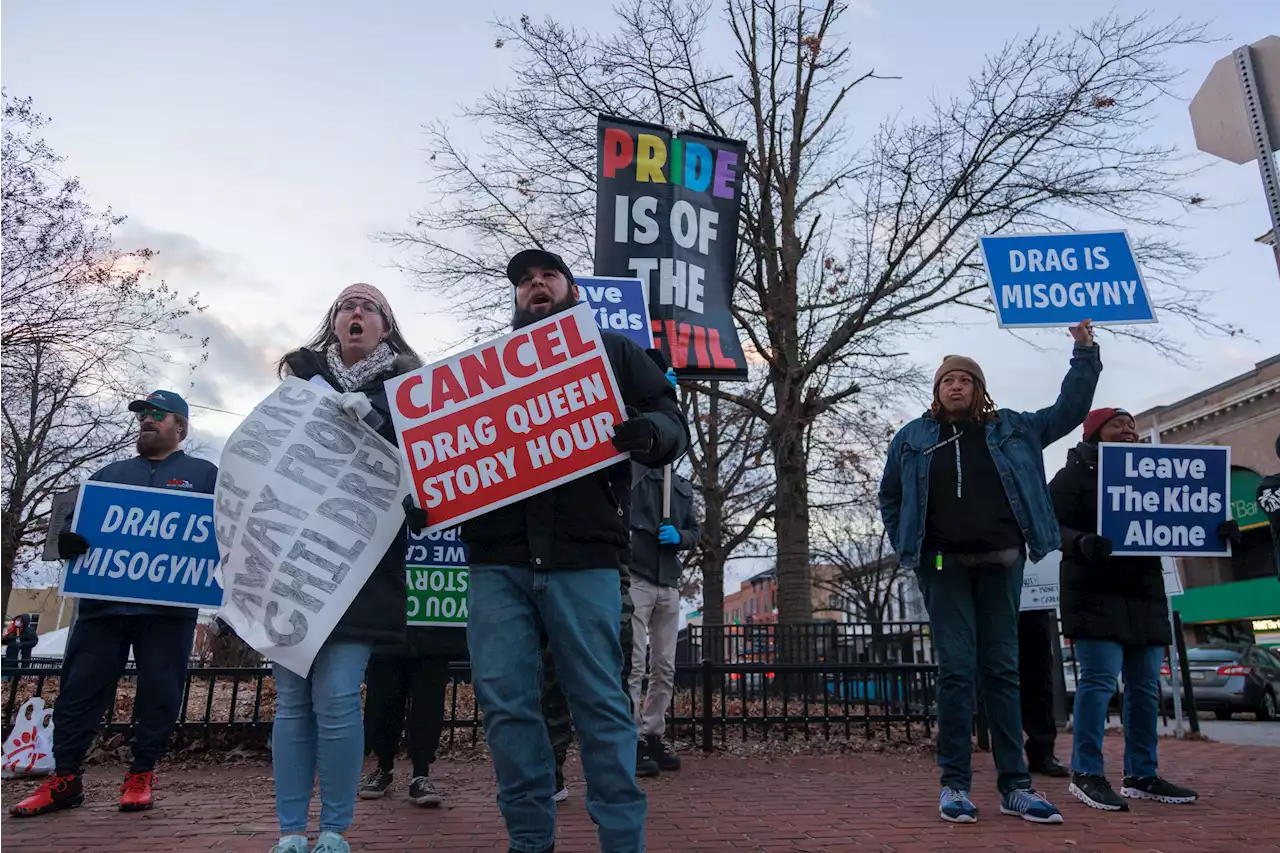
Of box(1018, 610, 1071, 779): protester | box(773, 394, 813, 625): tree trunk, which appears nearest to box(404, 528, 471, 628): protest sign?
box(1018, 610, 1071, 779): protester

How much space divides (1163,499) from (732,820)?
2.95 metres

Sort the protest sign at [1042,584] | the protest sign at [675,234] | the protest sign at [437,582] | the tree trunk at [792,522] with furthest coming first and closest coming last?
the tree trunk at [792,522]
the protest sign at [1042,584]
the protest sign at [675,234]
the protest sign at [437,582]

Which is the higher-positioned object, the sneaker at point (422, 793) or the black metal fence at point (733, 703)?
the black metal fence at point (733, 703)

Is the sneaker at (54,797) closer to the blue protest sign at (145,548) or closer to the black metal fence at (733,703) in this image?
the blue protest sign at (145,548)

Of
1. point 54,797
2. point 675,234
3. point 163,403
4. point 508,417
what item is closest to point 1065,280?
point 675,234

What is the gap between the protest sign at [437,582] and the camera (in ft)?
16.4

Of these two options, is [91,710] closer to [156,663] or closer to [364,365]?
[156,663]

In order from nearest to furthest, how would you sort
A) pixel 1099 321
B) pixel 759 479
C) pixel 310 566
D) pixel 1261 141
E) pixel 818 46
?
pixel 310 566 → pixel 1261 141 → pixel 1099 321 → pixel 818 46 → pixel 759 479

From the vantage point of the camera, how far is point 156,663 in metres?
4.39

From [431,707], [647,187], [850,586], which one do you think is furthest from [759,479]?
[850,586]

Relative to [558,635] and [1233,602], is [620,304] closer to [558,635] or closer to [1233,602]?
[558,635]

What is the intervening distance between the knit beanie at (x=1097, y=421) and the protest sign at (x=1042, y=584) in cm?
233

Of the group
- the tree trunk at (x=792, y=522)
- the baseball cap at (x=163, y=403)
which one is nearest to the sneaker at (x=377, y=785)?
the baseball cap at (x=163, y=403)

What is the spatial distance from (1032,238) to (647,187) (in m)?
2.69
